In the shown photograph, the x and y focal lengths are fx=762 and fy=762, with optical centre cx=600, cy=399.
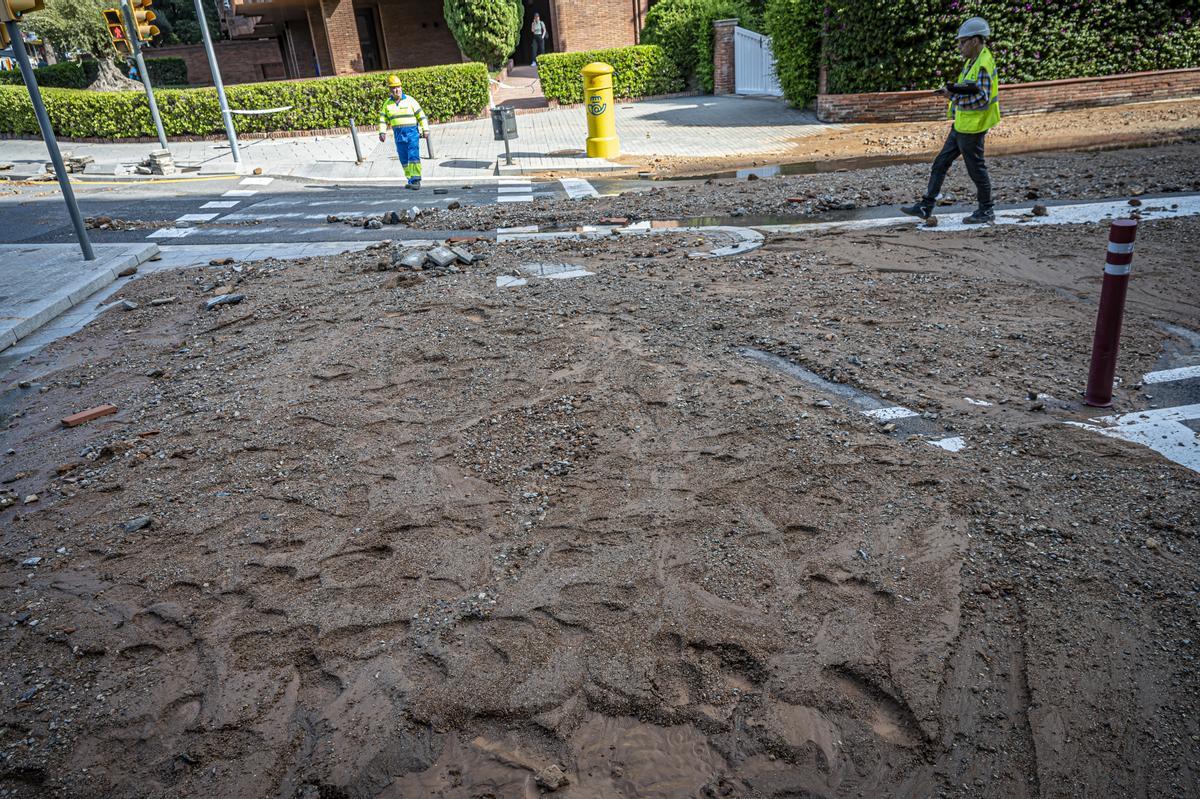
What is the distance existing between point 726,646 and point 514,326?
146 inches

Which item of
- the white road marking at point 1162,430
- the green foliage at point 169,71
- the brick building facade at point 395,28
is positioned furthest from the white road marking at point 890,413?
the green foliage at point 169,71

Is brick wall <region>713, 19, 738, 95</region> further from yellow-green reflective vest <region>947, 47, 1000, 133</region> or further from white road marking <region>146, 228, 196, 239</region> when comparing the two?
white road marking <region>146, 228, 196, 239</region>

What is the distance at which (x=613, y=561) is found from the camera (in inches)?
133

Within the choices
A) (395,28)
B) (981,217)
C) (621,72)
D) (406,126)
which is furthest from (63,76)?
(981,217)

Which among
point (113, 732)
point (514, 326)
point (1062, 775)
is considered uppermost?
point (514, 326)

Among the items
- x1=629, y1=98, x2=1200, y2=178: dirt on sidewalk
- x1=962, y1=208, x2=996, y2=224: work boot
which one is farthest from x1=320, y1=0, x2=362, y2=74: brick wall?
x1=962, y1=208, x2=996, y2=224: work boot

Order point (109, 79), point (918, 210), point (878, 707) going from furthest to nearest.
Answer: point (109, 79)
point (918, 210)
point (878, 707)

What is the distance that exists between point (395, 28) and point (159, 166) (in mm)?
14847

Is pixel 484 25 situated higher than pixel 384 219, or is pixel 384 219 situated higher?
pixel 484 25

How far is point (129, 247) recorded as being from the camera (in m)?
9.76

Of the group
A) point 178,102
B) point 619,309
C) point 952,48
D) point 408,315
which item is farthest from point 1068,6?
point 178,102

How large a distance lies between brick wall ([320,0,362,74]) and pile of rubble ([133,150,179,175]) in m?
10.9

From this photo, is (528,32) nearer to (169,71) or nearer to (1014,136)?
(169,71)

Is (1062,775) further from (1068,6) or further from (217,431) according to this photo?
(1068,6)
